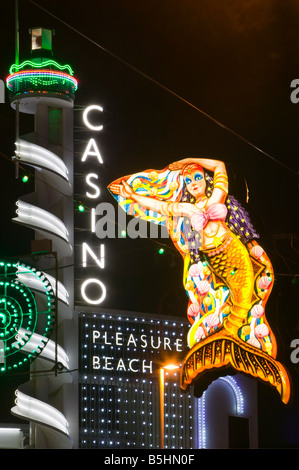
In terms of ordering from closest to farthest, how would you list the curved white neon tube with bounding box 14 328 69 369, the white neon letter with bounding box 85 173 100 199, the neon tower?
the curved white neon tube with bounding box 14 328 69 369 → the neon tower → the white neon letter with bounding box 85 173 100 199

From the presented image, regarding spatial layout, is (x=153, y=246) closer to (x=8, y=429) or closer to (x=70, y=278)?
(x=70, y=278)

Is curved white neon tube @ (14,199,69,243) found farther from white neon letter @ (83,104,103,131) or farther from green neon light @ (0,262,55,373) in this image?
white neon letter @ (83,104,103,131)

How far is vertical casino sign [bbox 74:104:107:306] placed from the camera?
3700cm

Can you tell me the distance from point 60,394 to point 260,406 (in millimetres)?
6111

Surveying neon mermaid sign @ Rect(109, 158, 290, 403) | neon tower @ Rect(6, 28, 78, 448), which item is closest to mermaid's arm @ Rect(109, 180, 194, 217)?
neon mermaid sign @ Rect(109, 158, 290, 403)

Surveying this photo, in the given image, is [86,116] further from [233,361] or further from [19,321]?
[233,361]

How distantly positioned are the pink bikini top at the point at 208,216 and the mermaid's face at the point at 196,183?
56 centimetres

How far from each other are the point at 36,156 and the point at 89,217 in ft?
7.27

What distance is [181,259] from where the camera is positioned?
38406 millimetres

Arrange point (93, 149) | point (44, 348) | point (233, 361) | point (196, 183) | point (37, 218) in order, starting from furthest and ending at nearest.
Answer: point (196, 183)
point (93, 149)
point (233, 361)
point (37, 218)
point (44, 348)

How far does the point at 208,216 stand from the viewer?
124 feet

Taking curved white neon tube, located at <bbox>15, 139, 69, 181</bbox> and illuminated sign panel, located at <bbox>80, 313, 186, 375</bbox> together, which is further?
illuminated sign panel, located at <bbox>80, 313, 186, 375</bbox>

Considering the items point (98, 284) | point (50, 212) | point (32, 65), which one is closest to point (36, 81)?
point (32, 65)
